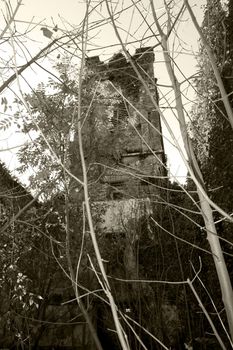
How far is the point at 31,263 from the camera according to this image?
220 inches

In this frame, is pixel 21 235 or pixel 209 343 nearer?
pixel 21 235

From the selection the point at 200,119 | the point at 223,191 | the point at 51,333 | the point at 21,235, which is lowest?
the point at 51,333

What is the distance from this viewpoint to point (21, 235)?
553 centimetres

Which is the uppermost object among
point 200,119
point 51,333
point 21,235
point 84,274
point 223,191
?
point 200,119

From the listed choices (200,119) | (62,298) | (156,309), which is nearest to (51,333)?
(62,298)

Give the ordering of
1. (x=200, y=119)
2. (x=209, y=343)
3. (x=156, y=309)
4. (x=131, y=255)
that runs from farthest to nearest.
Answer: (x=200, y=119) < (x=209, y=343) < (x=131, y=255) < (x=156, y=309)

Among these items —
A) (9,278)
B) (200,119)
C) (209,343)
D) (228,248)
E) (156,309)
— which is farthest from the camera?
(200,119)

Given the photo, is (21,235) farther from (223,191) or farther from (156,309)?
(223,191)

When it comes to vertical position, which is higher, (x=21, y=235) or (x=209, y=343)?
(x=21, y=235)

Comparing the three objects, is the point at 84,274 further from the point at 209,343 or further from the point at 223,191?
the point at 223,191

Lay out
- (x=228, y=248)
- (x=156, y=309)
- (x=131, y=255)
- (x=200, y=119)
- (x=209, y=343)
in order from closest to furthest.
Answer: (x=156, y=309)
(x=131, y=255)
(x=209, y=343)
(x=228, y=248)
(x=200, y=119)

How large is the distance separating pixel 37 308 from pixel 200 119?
6354mm

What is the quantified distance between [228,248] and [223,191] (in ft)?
3.92

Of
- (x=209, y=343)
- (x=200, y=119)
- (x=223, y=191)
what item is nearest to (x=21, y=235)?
(x=209, y=343)
